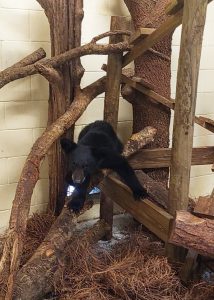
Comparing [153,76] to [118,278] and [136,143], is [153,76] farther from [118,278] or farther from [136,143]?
[118,278]

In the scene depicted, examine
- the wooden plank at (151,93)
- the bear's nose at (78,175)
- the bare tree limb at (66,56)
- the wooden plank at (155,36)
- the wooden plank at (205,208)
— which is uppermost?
the wooden plank at (155,36)

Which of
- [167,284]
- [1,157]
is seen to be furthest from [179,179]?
[1,157]

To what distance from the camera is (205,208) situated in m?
1.91

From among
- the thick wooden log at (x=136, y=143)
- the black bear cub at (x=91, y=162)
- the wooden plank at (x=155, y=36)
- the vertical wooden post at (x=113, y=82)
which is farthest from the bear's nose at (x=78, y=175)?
the wooden plank at (x=155, y=36)

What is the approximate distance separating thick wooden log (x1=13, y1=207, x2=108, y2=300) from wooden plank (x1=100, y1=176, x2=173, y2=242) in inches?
13.4

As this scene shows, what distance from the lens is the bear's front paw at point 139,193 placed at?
7.74ft

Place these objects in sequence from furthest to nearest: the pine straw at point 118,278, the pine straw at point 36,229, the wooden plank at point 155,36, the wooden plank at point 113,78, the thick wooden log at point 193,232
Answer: the pine straw at point 36,229 → the wooden plank at point 113,78 → the pine straw at point 118,278 → the wooden plank at point 155,36 → the thick wooden log at point 193,232

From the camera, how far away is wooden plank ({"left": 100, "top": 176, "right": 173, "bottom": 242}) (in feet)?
6.95

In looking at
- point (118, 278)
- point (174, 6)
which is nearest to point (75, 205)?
point (118, 278)

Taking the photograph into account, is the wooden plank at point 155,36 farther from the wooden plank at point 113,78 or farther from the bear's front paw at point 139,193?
the bear's front paw at point 139,193

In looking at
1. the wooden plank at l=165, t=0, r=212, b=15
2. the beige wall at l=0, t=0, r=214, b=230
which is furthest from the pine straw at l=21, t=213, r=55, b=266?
the wooden plank at l=165, t=0, r=212, b=15

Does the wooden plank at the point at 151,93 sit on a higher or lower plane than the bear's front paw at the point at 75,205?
higher

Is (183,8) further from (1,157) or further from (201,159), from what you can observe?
(1,157)

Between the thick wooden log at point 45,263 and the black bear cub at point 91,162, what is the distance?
0.43 ft
